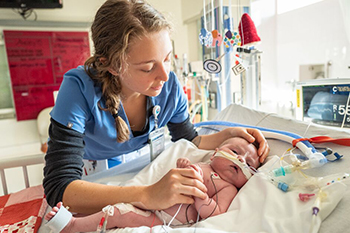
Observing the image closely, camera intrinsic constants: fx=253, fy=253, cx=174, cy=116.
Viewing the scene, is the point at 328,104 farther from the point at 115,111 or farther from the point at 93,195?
the point at 93,195

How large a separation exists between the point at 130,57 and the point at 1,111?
106 inches

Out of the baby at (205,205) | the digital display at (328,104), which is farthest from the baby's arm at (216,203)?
the digital display at (328,104)

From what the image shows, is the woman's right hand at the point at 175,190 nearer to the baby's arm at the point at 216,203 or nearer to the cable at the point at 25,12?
the baby's arm at the point at 216,203

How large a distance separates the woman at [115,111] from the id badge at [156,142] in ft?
0.11

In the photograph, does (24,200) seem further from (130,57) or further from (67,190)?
(130,57)

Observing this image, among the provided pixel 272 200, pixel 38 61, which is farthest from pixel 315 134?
pixel 38 61

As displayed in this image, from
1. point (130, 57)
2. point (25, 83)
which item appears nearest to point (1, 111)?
point (25, 83)

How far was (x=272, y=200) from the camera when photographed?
0.75 m

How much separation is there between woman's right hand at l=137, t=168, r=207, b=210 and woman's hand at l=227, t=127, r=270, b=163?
37 centimetres

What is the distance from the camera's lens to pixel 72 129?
2.96 ft

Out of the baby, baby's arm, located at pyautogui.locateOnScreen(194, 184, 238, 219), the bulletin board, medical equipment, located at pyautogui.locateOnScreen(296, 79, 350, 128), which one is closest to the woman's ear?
the baby

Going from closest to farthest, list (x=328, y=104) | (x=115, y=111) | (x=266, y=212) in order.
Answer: (x=266, y=212) → (x=115, y=111) → (x=328, y=104)

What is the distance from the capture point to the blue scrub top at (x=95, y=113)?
3.01 ft

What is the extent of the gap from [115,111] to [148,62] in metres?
0.27
